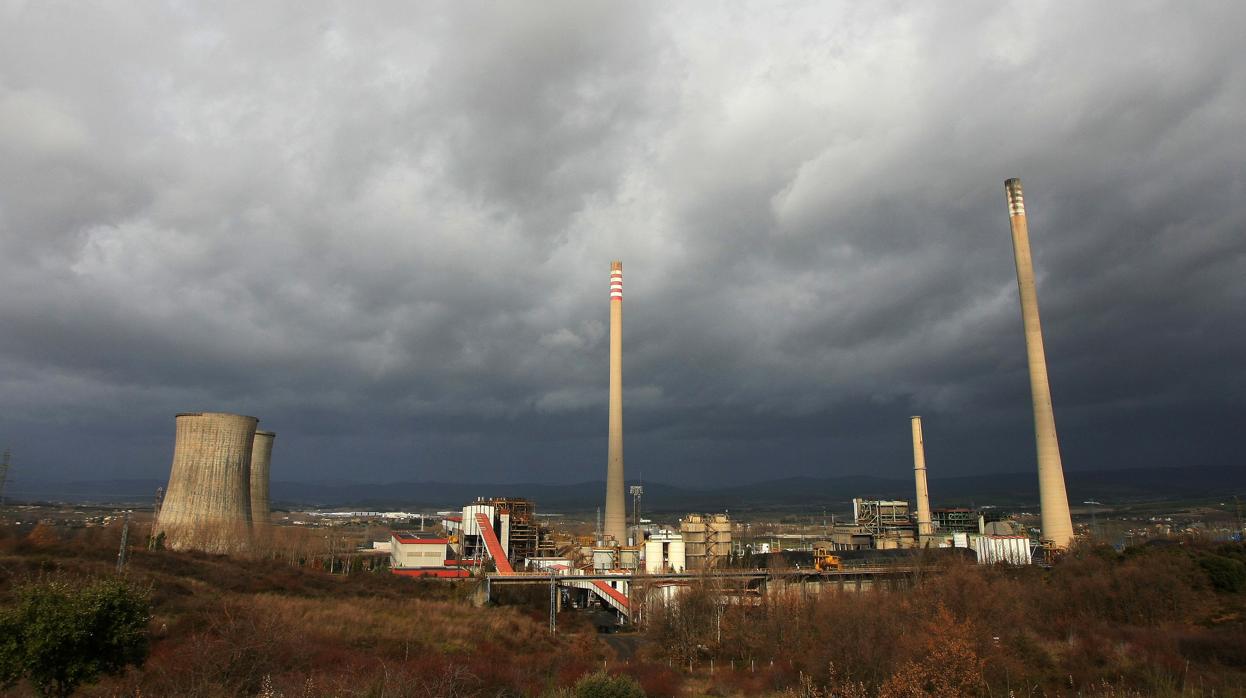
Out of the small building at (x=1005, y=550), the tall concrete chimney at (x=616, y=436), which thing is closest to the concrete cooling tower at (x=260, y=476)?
the tall concrete chimney at (x=616, y=436)

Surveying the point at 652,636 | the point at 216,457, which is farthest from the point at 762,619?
the point at 216,457

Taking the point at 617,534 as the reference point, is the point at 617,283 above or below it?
above

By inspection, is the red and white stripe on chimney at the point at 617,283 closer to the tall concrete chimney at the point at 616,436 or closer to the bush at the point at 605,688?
the tall concrete chimney at the point at 616,436

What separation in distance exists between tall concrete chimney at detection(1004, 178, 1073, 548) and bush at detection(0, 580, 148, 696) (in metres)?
49.9

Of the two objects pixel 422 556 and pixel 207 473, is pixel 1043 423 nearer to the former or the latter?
pixel 422 556

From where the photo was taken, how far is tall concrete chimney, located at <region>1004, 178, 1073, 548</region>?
4762 cm

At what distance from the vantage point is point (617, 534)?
186 feet

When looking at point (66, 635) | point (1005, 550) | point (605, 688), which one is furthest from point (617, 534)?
point (66, 635)

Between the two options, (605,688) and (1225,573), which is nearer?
(605,688)

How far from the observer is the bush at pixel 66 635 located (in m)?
12.3

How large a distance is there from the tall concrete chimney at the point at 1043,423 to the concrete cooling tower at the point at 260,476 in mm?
52252

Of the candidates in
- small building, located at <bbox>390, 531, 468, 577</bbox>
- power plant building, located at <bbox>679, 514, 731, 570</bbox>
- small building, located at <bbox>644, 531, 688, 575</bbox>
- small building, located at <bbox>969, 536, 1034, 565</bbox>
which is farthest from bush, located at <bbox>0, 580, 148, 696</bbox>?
small building, located at <bbox>969, 536, 1034, 565</bbox>

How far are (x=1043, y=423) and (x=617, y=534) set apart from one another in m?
31.8

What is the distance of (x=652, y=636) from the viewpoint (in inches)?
1287
